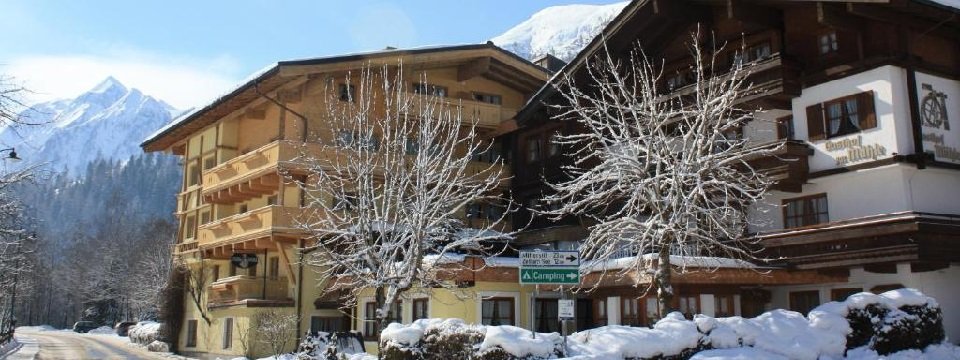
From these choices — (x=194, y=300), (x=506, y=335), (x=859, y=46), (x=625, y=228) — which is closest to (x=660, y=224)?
(x=625, y=228)

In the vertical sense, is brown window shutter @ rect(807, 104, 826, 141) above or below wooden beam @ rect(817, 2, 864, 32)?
below

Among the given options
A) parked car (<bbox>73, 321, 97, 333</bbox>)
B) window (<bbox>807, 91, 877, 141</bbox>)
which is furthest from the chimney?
parked car (<bbox>73, 321, 97, 333</bbox>)

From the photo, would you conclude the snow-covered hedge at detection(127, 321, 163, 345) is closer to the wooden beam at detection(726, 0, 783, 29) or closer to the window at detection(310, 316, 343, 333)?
the window at detection(310, 316, 343, 333)

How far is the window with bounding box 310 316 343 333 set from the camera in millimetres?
31609

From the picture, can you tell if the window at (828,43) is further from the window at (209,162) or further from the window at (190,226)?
the window at (190,226)

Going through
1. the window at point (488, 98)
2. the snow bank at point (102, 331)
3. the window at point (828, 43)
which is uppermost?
the window at point (488, 98)

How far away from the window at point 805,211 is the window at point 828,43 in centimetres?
425

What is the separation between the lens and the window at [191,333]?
3988 centimetres

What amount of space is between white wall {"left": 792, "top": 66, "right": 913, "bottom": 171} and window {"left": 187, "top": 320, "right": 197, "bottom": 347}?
29557 mm

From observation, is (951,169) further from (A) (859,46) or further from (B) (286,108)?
(B) (286,108)

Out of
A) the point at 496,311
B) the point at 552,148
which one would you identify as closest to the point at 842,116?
the point at 552,148

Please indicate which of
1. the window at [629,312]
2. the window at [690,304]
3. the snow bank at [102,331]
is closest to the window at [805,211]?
the window at [690,304]

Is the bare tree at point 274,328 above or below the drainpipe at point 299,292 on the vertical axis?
below

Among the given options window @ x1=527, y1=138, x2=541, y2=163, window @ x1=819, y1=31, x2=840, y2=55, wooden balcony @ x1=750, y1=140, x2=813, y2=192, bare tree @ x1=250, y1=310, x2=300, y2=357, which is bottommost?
bare tree @ x1=250, y1=310, x2=300, y2=357
